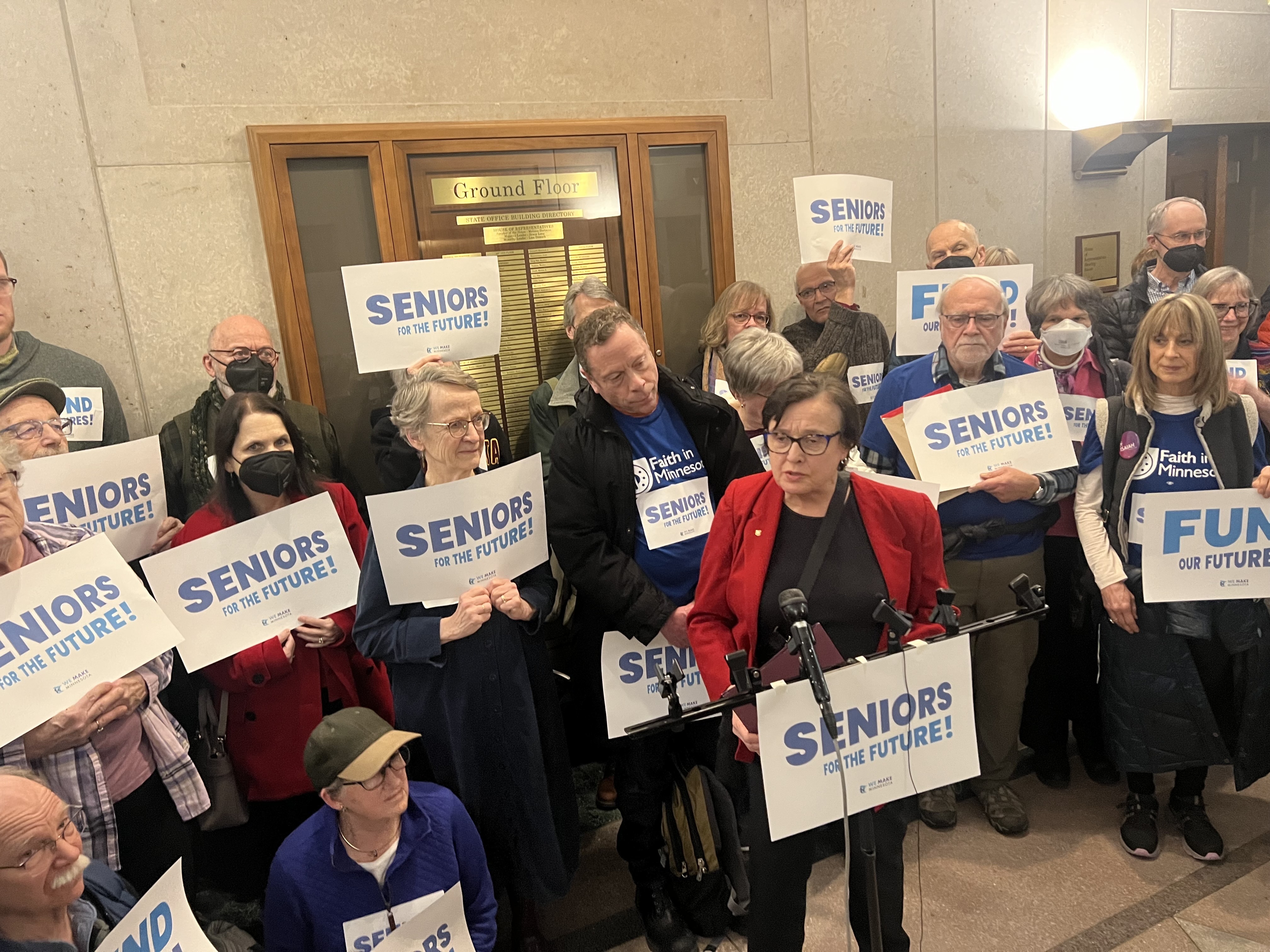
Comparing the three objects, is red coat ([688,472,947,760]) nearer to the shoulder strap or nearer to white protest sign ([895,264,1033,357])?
the shoulder strap

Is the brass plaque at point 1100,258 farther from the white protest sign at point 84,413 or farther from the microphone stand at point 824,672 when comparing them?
the white protest sign at point 84,413

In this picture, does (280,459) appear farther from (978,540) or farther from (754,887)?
(978,540)

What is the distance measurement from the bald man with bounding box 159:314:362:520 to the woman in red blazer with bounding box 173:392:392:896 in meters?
0.48

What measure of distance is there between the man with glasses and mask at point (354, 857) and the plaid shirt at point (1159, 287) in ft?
12.4

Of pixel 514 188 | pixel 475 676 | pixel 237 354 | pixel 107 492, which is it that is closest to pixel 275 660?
pixel 475 676

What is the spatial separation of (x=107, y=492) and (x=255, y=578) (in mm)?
619

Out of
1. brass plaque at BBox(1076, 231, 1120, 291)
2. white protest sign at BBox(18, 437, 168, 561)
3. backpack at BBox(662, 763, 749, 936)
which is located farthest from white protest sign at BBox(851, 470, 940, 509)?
brass plaque at BBox(1076, 231, 1120, 291)

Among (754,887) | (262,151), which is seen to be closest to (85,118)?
(262,151)

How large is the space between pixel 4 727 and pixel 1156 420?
11.1 ft

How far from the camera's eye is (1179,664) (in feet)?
9.80

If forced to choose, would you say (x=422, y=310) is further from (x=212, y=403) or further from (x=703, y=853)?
(x=703, y=853)

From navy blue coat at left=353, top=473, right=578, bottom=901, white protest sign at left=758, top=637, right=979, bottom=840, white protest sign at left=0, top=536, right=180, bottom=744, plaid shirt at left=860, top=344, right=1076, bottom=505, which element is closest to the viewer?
white protest sign at left=758, top=637, right=979, bottom=840

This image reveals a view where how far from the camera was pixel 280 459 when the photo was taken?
2.53 metres

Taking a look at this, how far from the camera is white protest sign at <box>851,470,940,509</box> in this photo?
257 cm
